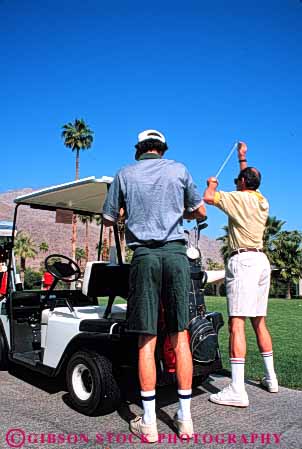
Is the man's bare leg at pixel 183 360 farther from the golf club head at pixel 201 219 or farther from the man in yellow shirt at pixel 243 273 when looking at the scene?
the golf club head at pixel 201 219

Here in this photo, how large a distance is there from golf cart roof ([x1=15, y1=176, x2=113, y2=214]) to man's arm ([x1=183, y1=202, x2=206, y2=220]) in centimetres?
87

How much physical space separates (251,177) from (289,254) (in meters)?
40.4

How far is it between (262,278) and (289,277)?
4083cm

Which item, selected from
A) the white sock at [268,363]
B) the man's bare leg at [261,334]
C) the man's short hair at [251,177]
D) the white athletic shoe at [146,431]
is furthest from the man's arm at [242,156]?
the white athletic shoe at [146,431]

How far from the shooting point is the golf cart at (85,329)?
3.31 metres

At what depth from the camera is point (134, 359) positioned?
3.24 metres

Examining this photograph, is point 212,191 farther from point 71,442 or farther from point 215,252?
point 215,252

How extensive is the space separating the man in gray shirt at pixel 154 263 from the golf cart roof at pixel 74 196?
0.84 metres

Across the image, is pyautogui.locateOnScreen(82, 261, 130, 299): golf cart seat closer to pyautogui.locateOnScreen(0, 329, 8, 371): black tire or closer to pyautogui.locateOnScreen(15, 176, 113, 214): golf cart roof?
pyautogui.locateOnScreen(15, 176, 113, 214): golf cart roof

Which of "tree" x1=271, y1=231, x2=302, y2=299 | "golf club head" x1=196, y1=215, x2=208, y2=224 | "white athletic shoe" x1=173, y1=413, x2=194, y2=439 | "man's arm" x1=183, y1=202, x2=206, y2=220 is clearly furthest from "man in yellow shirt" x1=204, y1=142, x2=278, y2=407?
"tree" x1=271, y1=231, x2=302, y2=299

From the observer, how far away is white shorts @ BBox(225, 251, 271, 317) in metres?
3.69

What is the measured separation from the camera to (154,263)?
2986 millimetres

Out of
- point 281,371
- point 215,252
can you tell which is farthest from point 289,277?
point 215,252

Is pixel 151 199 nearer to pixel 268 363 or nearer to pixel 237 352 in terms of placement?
pixel 237 352
